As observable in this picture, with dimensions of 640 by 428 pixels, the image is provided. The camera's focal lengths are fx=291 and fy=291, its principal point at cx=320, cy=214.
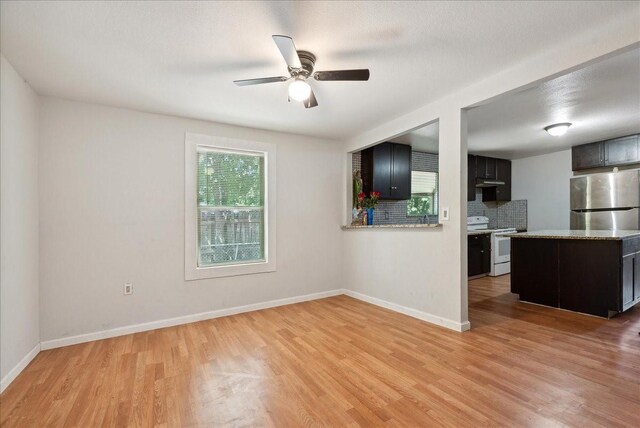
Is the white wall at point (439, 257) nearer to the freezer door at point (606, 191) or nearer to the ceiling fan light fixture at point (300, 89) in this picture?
the ceiling fan light fixture at point (300, 89)

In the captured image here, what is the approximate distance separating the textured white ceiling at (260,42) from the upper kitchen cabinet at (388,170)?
173cm

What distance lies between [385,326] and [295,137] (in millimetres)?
2692

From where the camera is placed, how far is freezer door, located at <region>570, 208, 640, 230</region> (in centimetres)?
450

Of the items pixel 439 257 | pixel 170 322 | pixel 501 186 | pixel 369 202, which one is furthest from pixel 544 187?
pixel 170 322

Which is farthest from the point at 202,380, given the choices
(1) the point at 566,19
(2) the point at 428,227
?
(1) the point at 566,19

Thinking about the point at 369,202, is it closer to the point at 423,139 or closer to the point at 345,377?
the point at 423,139

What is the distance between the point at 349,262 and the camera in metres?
4.40

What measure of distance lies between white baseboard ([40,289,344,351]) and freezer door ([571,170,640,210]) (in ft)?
15.5

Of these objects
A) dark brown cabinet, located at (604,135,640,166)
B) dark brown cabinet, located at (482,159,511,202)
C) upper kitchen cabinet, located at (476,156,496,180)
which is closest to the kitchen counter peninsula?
dark brown cabinet, located at (604,135,640,166)

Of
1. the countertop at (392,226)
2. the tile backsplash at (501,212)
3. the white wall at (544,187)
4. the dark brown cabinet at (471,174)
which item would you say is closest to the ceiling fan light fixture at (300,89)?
the countertop at (392,226)

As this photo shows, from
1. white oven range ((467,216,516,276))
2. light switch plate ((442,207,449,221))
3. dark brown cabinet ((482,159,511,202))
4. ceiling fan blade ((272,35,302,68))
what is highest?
ceiling fan blade ((272,35,302,68))

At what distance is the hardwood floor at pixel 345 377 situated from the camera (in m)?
1.65

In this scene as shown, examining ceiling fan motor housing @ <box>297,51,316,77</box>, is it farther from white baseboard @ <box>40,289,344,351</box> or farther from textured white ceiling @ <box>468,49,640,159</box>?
white baseboard @ <box>40,289,344,351</box>

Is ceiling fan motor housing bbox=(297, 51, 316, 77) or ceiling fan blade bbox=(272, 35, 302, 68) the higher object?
ceiling fan motor housing bbox=(297, 51, 316, 77)
